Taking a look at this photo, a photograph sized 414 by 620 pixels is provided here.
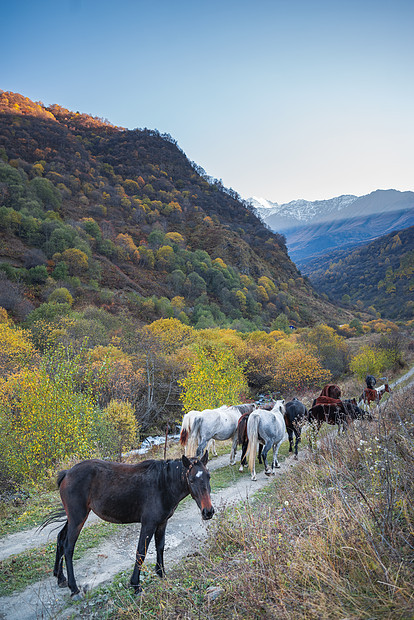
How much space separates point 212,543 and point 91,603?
179cm

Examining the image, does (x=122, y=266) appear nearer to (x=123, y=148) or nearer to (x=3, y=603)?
(x=3, y=603)

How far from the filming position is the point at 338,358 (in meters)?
39.8

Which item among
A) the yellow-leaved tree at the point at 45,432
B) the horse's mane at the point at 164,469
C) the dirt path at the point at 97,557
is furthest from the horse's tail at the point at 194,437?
the horse's mane at the point at 164,469

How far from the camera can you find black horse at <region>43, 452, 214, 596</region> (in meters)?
4.49

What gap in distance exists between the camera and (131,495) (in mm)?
4555

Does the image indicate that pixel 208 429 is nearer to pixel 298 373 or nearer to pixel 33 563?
pixel 33 563

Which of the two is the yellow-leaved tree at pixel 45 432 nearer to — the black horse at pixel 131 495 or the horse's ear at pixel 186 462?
the black horse at pixel 131 495

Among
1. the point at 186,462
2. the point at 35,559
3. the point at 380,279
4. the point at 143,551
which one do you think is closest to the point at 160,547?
the point at 143,551

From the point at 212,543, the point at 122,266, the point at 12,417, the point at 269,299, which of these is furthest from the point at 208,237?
the point at 212,543

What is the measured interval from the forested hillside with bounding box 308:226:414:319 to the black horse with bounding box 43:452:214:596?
114991 mm

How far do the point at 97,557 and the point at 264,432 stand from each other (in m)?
5.63

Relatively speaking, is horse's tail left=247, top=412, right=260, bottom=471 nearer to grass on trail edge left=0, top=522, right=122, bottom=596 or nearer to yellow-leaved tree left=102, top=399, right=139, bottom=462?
grass on trail edge left=0, top=522, right=122, bottom=596

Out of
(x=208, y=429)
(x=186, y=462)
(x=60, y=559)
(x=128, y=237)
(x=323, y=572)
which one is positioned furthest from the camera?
(x=128, y=237)

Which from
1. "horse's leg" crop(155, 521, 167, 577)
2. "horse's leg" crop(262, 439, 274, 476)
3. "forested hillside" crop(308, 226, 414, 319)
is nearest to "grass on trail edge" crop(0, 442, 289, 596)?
"horse's leg" crop(155, 521, 167, 577)
